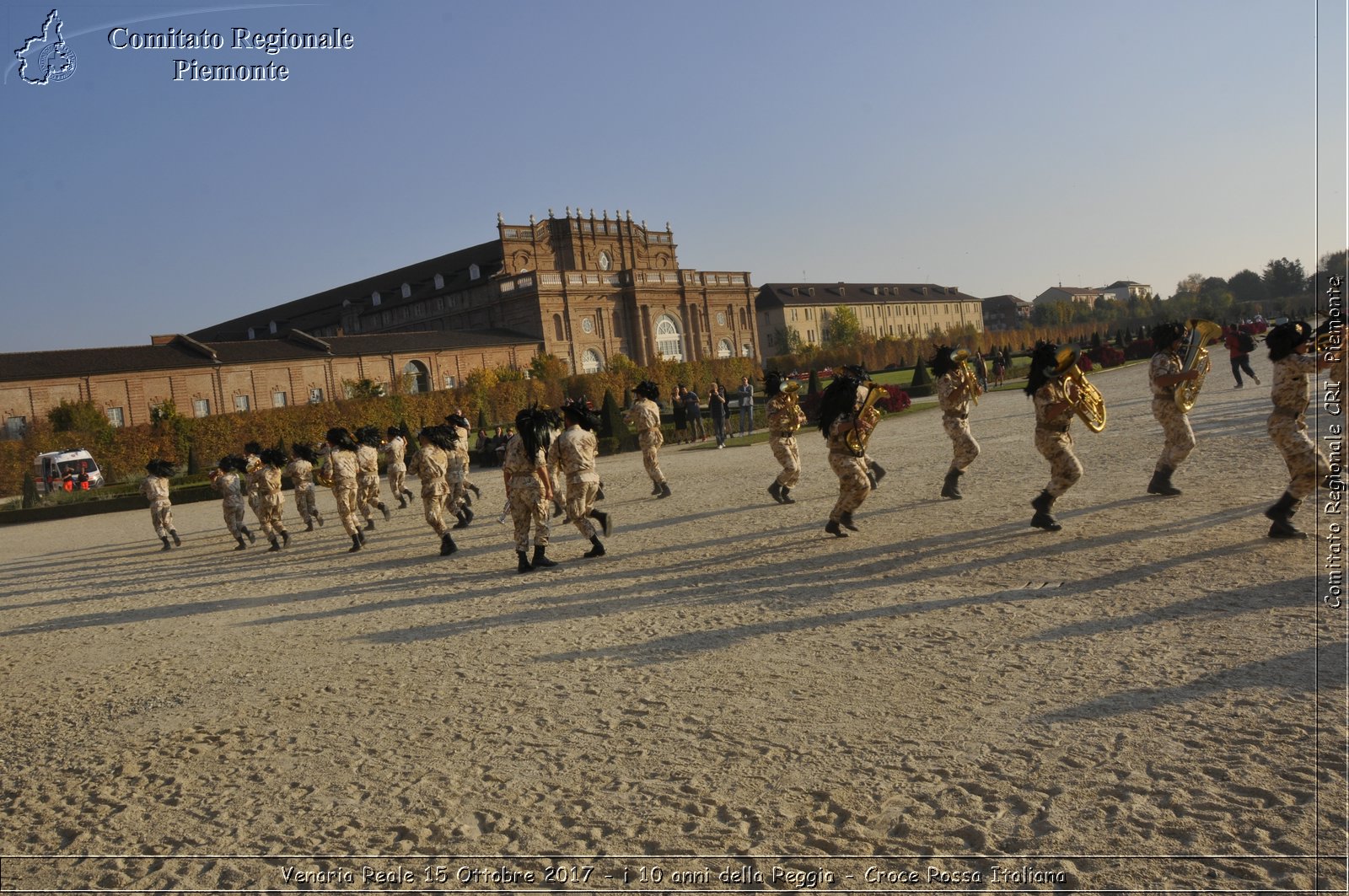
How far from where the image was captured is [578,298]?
68.1m

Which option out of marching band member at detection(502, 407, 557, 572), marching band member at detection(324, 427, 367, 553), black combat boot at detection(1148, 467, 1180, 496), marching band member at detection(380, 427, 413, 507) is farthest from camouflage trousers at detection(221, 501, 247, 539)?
black combat boot at detection(1148, 467, 1180, 496)

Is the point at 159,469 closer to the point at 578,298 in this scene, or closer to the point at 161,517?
the point at 161,517

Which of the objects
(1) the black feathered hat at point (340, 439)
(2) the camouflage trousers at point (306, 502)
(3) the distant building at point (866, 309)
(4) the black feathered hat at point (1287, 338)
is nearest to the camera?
(4) the black feathered hat at point (1287, 338)

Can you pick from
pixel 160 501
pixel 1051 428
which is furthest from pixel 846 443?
pixel 160 501

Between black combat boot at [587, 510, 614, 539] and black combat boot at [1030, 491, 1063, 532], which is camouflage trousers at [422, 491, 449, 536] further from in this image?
black combat boot at [1030, 491, 1063, 532]

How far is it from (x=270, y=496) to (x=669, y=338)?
6018 centimetres

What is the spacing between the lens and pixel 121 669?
25.3 feet

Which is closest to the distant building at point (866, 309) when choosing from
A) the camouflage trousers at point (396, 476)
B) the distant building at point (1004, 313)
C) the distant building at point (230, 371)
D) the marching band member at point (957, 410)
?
the distant building at point (1004, 313)

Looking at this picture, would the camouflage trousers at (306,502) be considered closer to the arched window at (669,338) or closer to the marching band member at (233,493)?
the marching band member at (233,493)

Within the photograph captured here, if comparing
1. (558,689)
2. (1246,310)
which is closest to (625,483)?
(558,689)

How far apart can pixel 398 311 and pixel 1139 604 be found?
7811 centimetres

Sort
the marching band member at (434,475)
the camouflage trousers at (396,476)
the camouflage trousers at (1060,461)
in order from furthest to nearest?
the camouflage trousers at (396,476), the marching band member at (434,475), the camouflage trousers at (1060,461)

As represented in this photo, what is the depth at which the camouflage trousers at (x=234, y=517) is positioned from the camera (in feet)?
50.0

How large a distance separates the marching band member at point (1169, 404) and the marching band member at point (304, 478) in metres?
11.6
